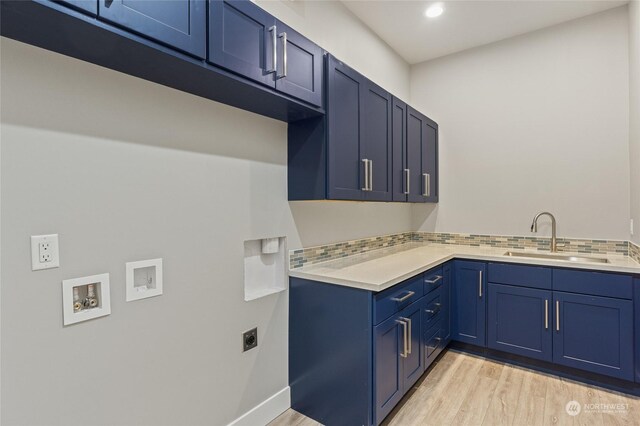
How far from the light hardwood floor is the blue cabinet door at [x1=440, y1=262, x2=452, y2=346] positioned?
28 cm

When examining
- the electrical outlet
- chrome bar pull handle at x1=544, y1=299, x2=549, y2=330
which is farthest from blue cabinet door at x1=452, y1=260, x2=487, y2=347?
the electrical outlet

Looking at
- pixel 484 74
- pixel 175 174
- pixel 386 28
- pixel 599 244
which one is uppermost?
pixel 386 28

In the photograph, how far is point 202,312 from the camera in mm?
1664

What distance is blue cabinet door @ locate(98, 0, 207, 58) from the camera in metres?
1.04

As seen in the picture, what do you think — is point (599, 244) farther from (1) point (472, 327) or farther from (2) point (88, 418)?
(2) point (88, 418)

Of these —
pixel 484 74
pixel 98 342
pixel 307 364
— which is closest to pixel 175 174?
pixel 98 342

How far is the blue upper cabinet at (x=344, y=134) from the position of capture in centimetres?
196

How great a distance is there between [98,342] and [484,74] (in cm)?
374

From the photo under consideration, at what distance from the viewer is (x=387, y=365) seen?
6.25 feet

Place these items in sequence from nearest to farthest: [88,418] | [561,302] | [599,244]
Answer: [88,418], [561,302], [599,244]

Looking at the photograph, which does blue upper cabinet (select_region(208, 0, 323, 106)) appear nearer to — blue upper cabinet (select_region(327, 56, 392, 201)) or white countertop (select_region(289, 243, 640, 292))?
blue upper cabinet (select_region(327, 56, 392, 201))

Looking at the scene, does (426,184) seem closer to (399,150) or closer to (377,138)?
(399,150)

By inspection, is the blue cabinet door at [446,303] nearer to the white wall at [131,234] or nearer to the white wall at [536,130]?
the white wall at [536,130]

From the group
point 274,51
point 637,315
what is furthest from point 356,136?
point 637,315
